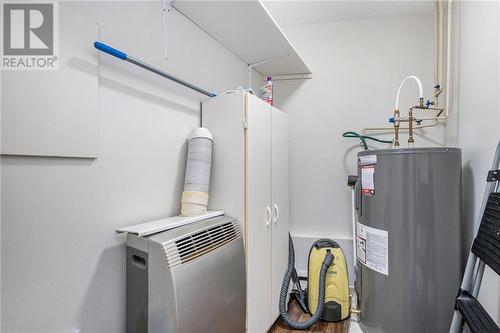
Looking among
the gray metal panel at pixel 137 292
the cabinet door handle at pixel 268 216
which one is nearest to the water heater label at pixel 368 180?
the cabinet door handle at pixel 268 216

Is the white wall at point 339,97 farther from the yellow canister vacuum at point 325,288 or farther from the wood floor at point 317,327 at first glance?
the wood floor at point 317,327

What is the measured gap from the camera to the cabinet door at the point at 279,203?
2262mm

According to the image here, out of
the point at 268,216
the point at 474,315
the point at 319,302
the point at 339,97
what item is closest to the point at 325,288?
the point at 319,302

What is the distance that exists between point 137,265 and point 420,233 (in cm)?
162

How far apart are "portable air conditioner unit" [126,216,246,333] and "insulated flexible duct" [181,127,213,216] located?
138 mm

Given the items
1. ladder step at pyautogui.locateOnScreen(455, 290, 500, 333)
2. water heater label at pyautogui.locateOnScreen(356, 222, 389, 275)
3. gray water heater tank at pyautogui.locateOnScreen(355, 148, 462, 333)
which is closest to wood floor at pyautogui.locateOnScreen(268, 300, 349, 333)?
gray water heater tank at pyautogui.locateOnScreen(355, 148, 462, 333)

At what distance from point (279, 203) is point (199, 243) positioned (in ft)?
3.80

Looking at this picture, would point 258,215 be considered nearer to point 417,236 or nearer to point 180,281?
A: point 180,281

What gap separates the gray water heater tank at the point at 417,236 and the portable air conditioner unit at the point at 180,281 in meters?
1.06

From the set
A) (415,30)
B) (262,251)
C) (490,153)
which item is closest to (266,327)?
(262,251)

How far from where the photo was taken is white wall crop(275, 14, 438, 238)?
2.81m

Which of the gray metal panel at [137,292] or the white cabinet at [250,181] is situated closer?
the gray metal panel at [137,292]

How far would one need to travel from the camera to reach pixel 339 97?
3.00m

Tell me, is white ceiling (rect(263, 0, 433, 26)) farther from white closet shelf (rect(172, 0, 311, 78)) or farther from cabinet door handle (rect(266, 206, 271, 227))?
cabinet door handle (rect(266, 206, 271, 227))
